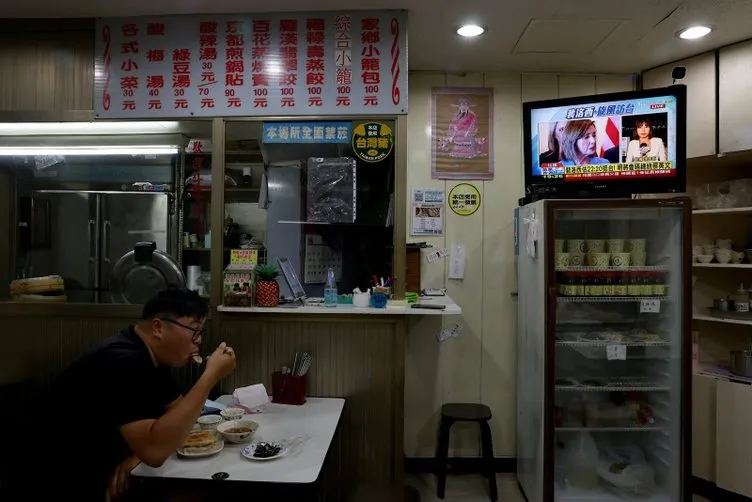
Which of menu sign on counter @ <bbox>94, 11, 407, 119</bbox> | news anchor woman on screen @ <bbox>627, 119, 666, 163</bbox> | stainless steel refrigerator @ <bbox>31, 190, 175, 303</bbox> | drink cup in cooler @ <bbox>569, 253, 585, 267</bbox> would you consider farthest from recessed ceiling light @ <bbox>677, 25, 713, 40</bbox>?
stainless steel refrigerator @ <bbox>31, 190, 175, 303</bbox>

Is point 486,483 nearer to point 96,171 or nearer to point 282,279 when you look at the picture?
point 282,279

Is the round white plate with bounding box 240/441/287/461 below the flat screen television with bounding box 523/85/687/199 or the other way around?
below

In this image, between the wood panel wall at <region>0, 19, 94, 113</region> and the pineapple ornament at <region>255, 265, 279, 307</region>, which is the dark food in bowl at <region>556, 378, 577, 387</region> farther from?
the wood panel wall at <region>0, 19, 94, 113</region>

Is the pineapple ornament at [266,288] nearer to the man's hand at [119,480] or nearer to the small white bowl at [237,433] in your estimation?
the small white bowl at [237,433]

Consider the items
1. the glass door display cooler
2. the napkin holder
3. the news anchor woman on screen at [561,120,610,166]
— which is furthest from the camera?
the news anchor woman on screen at [561,120,610,166]

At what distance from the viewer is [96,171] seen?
3410 millimetres

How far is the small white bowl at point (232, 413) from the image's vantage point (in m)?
2.12

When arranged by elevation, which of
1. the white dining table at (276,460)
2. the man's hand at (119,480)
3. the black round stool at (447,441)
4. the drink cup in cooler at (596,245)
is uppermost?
the drink cup in cooler at (596,245)

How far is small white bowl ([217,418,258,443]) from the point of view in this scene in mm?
1897

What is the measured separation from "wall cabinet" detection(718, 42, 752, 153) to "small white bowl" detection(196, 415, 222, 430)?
10.4 ft

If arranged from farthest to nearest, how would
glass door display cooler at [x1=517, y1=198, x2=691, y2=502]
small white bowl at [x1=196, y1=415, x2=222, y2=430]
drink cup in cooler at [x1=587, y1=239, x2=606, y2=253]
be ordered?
drink cup in cooler at [x1=587, y1=239, x2=606, y2=253] < glass door display cooler at [x1=517, y1=198, x2=691, y2=502] < small white bowl at [x1=196, y1=415, x2=222, y2=430]

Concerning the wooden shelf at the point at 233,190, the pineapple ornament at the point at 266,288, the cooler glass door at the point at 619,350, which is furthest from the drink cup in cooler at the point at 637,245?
the wooden shelf at the point at 233,190

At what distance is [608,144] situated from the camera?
9.11 feet

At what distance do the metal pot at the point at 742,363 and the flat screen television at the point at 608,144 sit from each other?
1124mm
